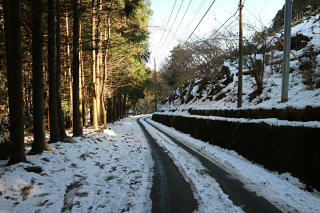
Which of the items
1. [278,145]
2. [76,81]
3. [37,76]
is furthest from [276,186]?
[76,81]

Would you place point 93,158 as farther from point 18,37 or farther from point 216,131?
point 216,131

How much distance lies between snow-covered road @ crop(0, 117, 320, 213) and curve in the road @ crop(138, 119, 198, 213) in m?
0.12

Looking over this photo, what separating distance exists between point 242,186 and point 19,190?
4.37 metres

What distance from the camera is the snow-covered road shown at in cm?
319

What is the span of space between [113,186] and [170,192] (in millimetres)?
1325

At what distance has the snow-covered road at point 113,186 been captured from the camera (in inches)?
126

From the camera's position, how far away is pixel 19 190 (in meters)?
Answer: 3.43

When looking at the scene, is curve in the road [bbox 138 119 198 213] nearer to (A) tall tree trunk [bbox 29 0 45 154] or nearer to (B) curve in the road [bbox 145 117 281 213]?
(B) curve in the road [bbox 145 117 281 213]

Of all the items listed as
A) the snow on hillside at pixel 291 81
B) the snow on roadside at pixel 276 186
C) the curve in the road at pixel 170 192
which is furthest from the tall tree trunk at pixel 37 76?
the snow on hillside at pixel 291 81

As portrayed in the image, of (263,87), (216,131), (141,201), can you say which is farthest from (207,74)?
(141,201)

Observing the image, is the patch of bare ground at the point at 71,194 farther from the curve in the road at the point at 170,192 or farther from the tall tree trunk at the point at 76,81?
the tall tree trunk at the point at 76,81

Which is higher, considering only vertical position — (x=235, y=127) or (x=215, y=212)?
(x=235, y=127)

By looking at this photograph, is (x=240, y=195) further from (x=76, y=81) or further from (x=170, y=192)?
(x=76, y=81)

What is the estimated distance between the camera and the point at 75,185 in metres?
4.21
